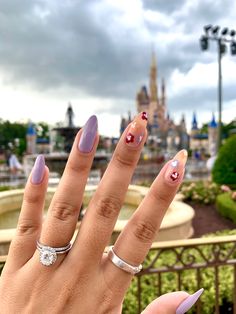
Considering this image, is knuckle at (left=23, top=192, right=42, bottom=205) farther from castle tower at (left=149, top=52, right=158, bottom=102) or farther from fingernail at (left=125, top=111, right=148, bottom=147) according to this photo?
castle tower at (left=149, top=52, right=158, bottom=102)

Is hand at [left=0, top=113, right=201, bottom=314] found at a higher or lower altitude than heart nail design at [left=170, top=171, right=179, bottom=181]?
lower

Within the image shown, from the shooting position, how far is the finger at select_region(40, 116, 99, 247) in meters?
1.01

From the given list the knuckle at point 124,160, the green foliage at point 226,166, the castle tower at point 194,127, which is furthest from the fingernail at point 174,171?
the castle tower at point 194,127

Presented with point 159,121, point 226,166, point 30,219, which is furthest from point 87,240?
point 159,121

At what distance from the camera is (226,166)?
13406mm

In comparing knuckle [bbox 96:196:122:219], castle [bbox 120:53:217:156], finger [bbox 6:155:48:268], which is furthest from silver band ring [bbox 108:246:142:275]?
castle [bbox 120:53:217:156]

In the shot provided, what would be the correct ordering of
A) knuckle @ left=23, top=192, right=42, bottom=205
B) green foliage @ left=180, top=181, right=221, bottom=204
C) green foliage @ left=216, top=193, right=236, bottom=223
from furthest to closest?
green foliage @ left=180, top=181, right=221, bottom=204 → green foliage @ left=216, top=193, right=236, bottom=223 → knuckle @ left=23, top=192, right=42, bottom=205

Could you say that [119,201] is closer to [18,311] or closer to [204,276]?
[18,311]

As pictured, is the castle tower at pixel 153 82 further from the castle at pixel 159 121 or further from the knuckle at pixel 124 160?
the knuckle at pixel 124 160

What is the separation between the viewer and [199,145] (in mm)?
57312

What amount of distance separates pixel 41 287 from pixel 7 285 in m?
0.11

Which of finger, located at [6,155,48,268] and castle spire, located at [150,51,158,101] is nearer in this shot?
finger, located at [6,155,48,268]

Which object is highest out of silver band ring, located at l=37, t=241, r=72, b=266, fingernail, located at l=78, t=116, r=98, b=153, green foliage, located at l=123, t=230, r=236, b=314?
fingernail, located at l=78, t=116, r=98, b=153

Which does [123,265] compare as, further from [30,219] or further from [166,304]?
[30,219]
